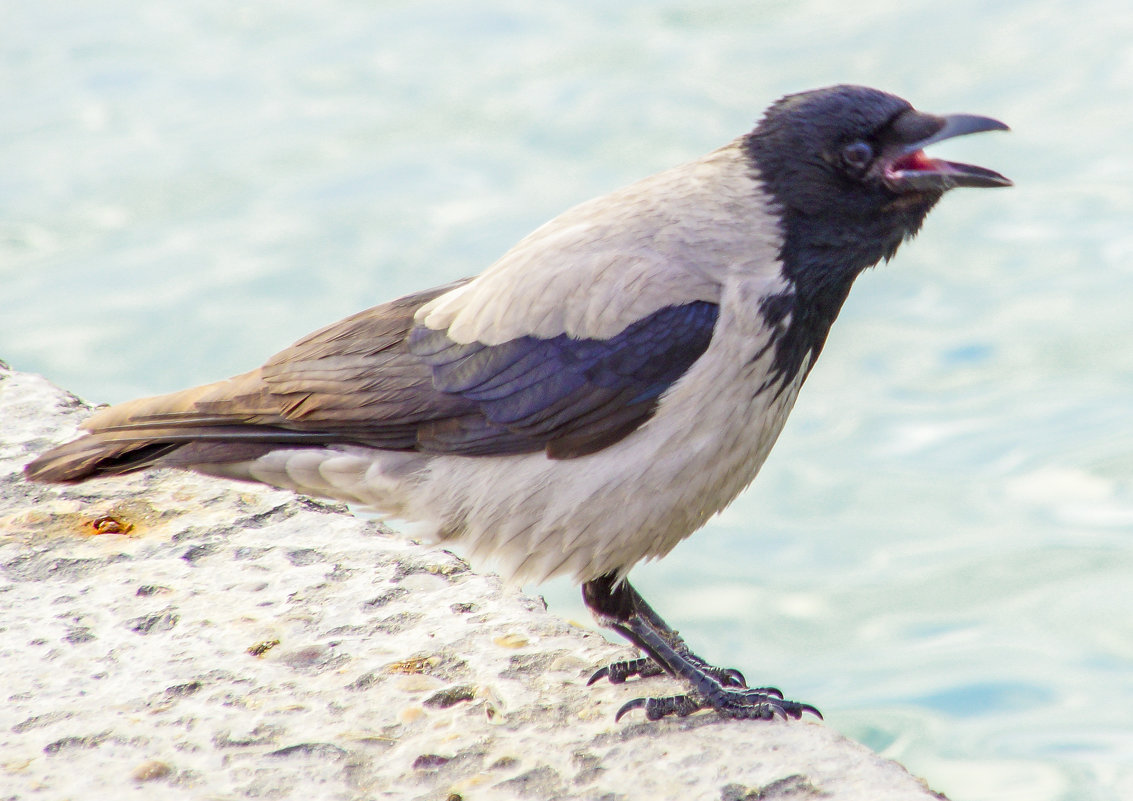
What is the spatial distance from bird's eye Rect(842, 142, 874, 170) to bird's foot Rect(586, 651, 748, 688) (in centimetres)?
131

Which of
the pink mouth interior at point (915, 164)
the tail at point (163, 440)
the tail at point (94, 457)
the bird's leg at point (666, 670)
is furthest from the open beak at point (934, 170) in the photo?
the tail at point (94, 457)

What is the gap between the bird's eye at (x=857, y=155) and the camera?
3.56m

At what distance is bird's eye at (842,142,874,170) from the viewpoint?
11.7 feet

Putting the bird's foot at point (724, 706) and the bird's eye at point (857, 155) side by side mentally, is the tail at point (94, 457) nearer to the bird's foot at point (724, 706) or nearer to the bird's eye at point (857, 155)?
the bird's foot at point (724, 706)

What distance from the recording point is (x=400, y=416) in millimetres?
3588

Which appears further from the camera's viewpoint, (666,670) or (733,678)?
(733,678)

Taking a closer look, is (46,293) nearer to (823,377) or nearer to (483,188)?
(483,188)

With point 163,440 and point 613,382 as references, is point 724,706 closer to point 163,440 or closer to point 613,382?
point 613,382

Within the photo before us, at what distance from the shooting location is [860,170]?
3574 millimetres

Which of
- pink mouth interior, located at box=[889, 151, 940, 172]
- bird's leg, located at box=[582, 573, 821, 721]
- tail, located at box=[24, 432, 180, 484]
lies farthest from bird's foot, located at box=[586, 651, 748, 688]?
pink mouth interior, located at box=[889, 151, 940, 172]

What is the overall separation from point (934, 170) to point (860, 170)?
191 mm

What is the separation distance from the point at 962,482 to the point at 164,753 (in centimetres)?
545

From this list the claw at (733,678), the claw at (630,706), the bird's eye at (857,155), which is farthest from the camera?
the claw at (733,678)

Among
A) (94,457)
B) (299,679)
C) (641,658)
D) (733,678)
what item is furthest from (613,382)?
(94,457)
